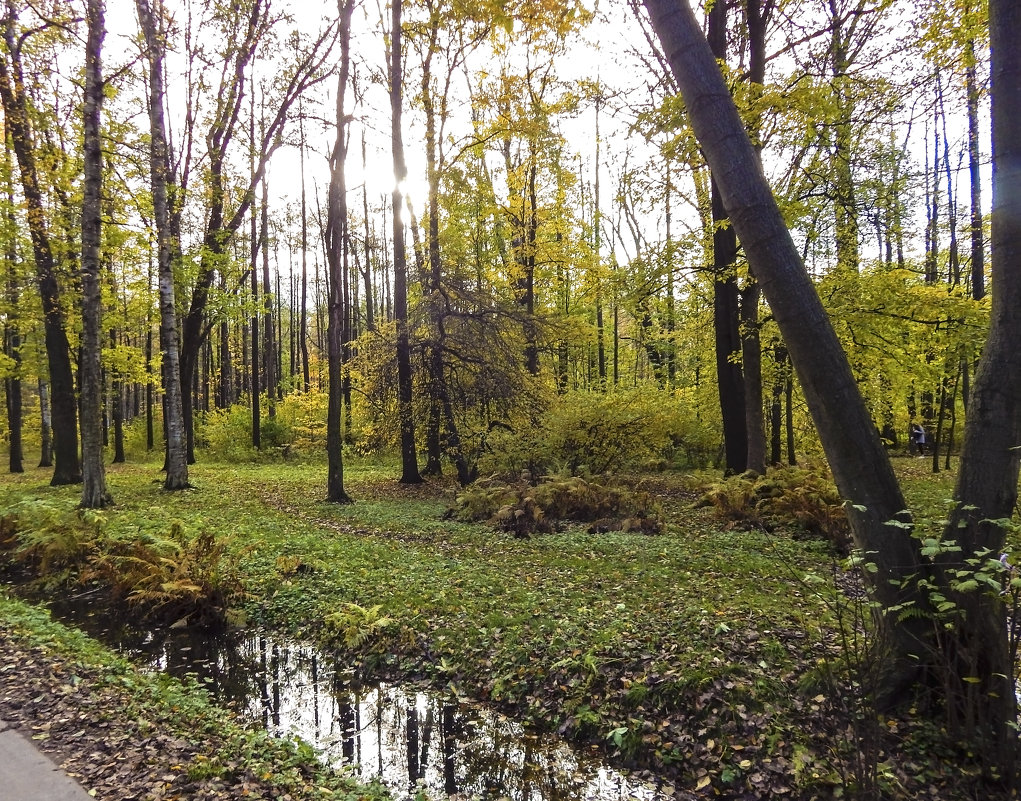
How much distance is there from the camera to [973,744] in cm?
309

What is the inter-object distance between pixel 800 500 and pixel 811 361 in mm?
5950

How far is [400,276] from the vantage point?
14.6 metres

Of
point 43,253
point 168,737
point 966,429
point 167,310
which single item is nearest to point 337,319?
point 167,310

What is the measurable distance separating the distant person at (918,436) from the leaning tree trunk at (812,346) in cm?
1998

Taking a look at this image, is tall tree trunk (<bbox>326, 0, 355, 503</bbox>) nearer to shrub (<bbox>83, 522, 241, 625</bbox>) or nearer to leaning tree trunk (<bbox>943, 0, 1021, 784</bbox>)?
shrub (<bbox>83, 522, 241, 625</bbox>)

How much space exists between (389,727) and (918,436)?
2207 cm

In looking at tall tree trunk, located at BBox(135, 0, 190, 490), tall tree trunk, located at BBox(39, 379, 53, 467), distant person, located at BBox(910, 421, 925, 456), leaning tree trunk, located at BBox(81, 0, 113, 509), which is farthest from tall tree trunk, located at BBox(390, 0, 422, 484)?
tall tree trunk, located at BBox(39, 379, 53, 467)

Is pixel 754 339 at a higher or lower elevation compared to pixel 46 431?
higher

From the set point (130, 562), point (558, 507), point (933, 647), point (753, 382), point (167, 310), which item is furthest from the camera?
point (167, 310)

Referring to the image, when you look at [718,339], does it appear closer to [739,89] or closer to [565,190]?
[739,89]

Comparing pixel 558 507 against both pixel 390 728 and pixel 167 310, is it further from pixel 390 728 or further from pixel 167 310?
pixel 167 310

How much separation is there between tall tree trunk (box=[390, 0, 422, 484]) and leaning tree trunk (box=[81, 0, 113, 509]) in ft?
19.3

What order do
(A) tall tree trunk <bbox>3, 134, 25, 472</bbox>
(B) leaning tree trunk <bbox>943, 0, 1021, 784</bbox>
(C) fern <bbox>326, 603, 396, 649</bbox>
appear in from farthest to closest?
(A) tall tree trunk <bbox>3, 134, 25, 472</bbox> → (C) fern <bbox>326, 603, 396, 649</bbox> → (B) leaning tree trunk <bbox>943, 0, 1021, 784</bbox>

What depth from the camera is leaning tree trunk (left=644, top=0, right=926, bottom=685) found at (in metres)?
3.38
